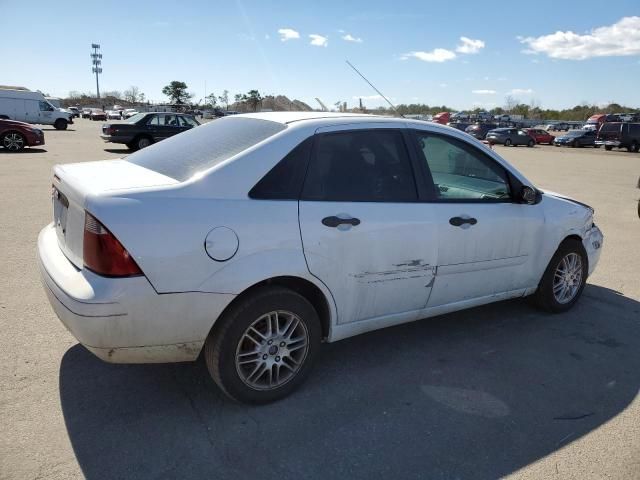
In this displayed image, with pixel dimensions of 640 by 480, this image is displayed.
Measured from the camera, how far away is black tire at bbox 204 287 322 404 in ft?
9.32

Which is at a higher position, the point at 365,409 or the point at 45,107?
the point at 45,107

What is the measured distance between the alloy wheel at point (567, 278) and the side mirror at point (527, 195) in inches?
32.2

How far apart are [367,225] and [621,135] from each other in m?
37.2

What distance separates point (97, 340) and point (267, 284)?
0.94 meters

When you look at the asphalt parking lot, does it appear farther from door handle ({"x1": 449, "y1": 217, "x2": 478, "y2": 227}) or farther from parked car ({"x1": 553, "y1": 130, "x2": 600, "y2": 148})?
parked car ({"x1": 553, "y1": 130, "x2": 600, "y2": 148})

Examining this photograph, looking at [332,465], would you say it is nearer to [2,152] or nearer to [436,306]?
[436,306]

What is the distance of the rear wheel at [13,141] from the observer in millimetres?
17188

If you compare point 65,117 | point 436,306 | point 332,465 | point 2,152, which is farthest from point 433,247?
point 65,117

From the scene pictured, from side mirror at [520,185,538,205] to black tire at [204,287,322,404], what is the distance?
6.76ft

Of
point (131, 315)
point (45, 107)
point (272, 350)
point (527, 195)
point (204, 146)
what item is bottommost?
point (272, 350)

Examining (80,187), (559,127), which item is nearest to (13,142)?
(80,187)

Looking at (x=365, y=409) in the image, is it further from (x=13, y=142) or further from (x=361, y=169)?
(x=13, y=142)

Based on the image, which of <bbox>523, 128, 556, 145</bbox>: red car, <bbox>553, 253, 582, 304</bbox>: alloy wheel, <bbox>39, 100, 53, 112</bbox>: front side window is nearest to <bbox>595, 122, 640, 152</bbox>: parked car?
<bbox>523, 128, 556, 145</bbox>: red car

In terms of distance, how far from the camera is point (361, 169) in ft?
11.0
